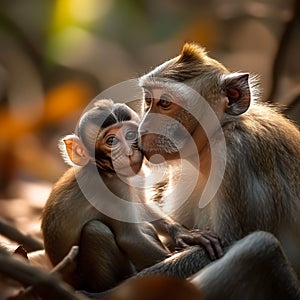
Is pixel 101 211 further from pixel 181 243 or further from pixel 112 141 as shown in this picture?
pixel 181 243

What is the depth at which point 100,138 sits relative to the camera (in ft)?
22.4

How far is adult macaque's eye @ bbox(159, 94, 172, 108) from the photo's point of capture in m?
6.65

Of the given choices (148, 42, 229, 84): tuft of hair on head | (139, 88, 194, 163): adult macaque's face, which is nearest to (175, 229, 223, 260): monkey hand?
(139, 88, 194, 163): adult macaque's face

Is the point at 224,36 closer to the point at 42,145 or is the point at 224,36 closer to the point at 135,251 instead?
the point at 42,145

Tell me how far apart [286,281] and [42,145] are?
6085 millimetres

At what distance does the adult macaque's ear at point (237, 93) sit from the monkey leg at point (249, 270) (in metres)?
0.89

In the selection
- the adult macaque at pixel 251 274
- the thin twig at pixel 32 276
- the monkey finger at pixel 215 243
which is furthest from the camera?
the monkey finger at pixel 215 243

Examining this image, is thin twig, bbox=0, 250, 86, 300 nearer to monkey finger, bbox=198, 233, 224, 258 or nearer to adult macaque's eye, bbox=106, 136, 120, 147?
monkey finger, bbox=198, 233, 224, 258

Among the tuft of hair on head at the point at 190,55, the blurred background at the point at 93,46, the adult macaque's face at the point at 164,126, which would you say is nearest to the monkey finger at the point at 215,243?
the adult macaque's face at the point at 164,126

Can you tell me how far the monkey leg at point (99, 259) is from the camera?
6.52 metres

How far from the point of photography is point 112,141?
6.80 m

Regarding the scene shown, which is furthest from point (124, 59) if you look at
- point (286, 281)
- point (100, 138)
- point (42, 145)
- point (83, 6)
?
point (286, 281)

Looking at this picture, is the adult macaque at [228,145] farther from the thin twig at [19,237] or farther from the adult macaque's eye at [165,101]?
the thin twig at [19,237]

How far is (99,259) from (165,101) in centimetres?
102
